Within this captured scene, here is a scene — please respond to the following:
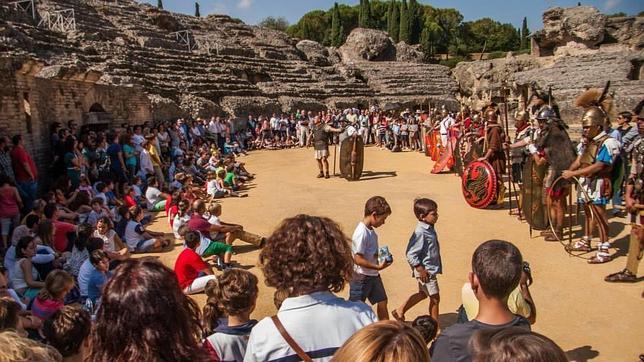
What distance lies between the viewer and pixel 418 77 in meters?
36.7

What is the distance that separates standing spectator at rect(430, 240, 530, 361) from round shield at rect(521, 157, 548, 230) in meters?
5.45

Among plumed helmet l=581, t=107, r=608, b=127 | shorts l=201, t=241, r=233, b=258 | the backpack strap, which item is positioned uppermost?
plumed helmet l=581, t=107, r=608, b=127

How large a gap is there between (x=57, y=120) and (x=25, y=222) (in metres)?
5.39

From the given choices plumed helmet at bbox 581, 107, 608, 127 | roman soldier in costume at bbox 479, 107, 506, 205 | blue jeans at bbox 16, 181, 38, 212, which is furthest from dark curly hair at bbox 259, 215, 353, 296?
roman soldier in costume at bbox 479, 107, 506, 205

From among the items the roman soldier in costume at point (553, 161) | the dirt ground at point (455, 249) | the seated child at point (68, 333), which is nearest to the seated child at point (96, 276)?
the dirt ground at point (455, 249)

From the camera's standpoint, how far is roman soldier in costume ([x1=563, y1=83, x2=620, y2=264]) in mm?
6410

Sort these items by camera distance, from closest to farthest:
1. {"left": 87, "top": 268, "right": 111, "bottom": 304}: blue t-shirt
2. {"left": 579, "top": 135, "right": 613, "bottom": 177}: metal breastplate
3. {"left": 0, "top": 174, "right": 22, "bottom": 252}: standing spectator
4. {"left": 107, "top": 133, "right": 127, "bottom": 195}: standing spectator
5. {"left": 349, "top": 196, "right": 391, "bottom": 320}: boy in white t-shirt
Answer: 1. {"left": 349, "top": 196, "right": 391, "bottom": 320}: boy in white t-shirt
2. {"left": 87, "top": 268, "right": 111, "bottom": 304}: blue t-shirt
3. {"left": 579, "top": 135, "right": 613, "bottom": 177}: metal breastplate
4. {"left": 0, "top": 174, "right": 22, "bottom": 252}: standing spectator
5. {"left": 107, "top": 133, "right": 127, "bottom": 195}: standing spectator

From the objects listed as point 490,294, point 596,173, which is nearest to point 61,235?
point 490,294

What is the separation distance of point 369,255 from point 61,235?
4.51m

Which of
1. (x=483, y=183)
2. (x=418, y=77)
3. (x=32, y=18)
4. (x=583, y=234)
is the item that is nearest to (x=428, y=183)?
(x=483, y=183)

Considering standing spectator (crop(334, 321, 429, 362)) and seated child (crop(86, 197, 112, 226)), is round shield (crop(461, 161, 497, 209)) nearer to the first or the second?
seated child (crop(86, 197, 112, 226))

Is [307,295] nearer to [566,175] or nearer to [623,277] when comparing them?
[623,277]

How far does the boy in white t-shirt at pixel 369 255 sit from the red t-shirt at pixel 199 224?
299cm

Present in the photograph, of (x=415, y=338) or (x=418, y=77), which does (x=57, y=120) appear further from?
(x=418, y=77)
